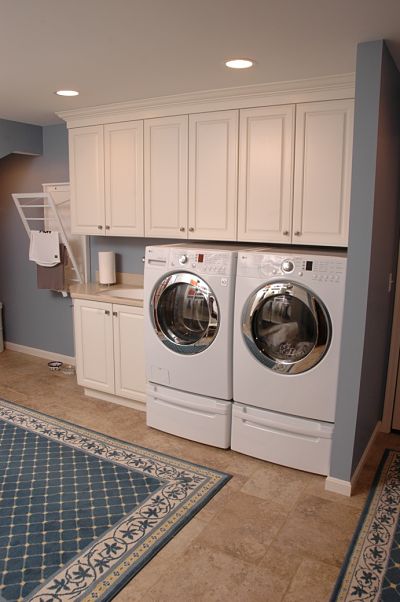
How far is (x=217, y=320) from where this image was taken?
3.12 metres

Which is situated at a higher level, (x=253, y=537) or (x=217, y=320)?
(x=217, y=320)

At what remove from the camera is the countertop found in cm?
370

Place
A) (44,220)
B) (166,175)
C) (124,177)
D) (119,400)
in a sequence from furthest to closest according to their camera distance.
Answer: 1. (44,220)
2. (119,400)
3. (124,177)
4. (166,175)

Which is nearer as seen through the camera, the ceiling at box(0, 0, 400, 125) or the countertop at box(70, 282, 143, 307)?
the ceiling at box(0, 0, 400, 125)

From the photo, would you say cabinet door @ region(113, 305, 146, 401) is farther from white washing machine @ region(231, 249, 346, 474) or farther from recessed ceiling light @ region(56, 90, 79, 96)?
recessed ceiling light @ region(56, 90, 79, 96)

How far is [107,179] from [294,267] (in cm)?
190

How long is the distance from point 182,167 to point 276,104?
0.80 meters

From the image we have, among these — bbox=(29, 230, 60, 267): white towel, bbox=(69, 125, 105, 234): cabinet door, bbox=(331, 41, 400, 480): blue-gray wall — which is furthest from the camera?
bbox=(29, 230, 60, 267): white towel

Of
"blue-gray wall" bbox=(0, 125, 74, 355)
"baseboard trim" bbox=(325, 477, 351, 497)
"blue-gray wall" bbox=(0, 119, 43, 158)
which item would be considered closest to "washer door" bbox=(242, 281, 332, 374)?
"baseboard trim" bbox=(325, 477, 351, 497)

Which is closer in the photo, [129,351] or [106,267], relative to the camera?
[129,351]

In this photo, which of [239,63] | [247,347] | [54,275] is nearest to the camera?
[239,63]

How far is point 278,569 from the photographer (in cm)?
219

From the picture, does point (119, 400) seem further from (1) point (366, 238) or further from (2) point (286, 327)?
(1) point (366, 238)

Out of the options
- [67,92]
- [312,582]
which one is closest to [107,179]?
[67,92]
